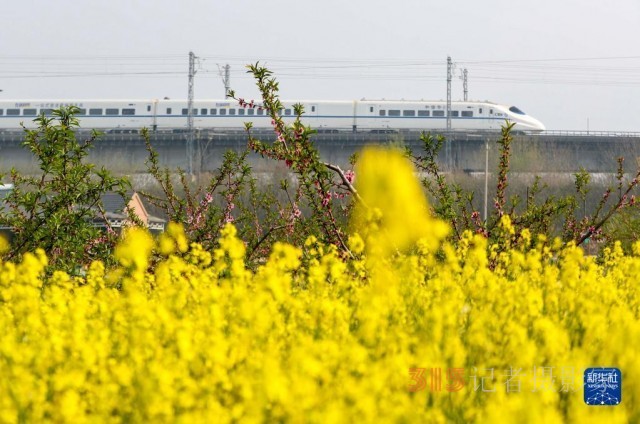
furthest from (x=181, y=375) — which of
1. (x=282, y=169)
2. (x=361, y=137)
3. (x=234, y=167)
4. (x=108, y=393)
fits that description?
(x=361, y=137)

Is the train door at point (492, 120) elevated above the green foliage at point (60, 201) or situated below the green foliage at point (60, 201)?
above

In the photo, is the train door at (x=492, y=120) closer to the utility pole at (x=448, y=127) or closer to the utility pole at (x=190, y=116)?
the utility pole at (x=448, y=127)

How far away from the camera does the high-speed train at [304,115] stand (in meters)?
56.7

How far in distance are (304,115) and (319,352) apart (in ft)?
180

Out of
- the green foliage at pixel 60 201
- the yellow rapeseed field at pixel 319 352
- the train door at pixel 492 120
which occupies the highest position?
the train door at pixel 492 120

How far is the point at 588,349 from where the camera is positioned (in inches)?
149

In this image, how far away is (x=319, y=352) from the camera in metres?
3.13

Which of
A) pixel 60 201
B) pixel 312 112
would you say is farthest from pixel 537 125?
pixel 60 201

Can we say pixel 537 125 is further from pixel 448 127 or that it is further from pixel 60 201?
pixel 60 201

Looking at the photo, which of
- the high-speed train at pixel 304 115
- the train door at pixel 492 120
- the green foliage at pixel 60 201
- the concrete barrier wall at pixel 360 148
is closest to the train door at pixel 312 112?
the high-speed train at pixel 304 115

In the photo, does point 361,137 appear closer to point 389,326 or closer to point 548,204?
point 548,204

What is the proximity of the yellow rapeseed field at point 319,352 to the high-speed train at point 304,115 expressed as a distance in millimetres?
51461

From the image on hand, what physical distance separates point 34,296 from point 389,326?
178cm

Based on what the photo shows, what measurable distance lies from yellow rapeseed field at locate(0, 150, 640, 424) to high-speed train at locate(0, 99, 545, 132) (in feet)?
169
